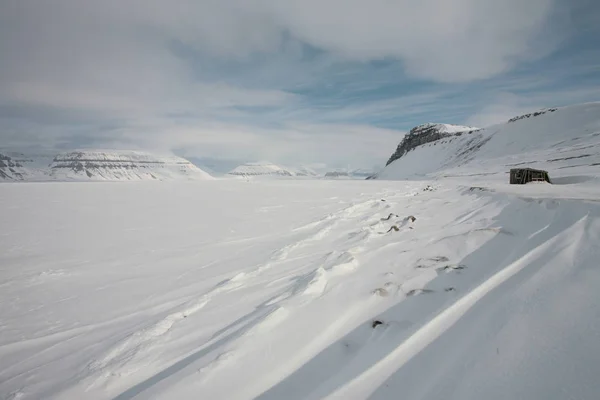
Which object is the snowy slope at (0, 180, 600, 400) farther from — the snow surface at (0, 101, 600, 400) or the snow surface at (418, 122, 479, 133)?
the snow surface at (418, 122, 479, 133)

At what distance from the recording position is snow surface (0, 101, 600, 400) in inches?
68.3

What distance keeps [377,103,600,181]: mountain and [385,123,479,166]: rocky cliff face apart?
42.4ft

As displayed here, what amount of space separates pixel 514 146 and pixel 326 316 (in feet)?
247

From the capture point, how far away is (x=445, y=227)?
5.23 meters

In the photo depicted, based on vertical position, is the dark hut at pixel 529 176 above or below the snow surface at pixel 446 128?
below

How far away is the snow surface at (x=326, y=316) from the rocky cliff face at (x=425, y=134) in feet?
372

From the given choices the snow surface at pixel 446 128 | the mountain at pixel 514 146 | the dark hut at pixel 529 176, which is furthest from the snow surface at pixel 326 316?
the snow surface at pixel 446 128

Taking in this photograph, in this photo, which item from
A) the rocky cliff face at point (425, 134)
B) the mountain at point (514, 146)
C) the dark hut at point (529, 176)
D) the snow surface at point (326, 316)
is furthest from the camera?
the rocky cliff face at point (425, 134)

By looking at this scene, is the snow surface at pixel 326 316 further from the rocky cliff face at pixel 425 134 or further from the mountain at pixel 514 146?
the rocky cliff face at pixel 425 134

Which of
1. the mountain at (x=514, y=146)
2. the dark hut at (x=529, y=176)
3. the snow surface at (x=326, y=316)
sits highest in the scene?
the mountain at (x=514, y=146)

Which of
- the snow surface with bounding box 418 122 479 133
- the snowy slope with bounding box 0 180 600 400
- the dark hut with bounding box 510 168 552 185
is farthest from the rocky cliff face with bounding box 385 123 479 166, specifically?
the snowy slope with bounding box 0 180 600 400

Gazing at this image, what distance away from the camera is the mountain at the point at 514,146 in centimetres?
3869

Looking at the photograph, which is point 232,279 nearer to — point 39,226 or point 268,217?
point 268,217

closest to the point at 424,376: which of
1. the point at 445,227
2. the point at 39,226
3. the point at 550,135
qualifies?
the point at 445,227
